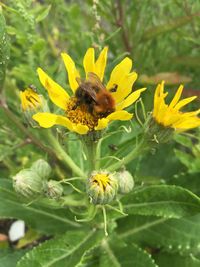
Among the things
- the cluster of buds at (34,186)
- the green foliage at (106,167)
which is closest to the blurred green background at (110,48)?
the green foliage at (106,167)

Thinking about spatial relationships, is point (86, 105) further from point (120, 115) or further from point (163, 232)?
point (163, 232)

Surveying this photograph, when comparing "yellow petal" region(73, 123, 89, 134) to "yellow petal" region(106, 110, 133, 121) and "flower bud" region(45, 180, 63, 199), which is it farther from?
"flower bud" region(45, 180, 63, 199)

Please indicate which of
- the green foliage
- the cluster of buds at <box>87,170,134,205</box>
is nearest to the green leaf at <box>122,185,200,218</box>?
the green foliage

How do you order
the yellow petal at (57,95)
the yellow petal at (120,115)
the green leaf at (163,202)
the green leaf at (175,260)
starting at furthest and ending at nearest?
1. the green leaf at (175,260)
2. the green leaf at (163,202)
3. the yellow petal at (57,95)
4. the yellow petal at (120,115)

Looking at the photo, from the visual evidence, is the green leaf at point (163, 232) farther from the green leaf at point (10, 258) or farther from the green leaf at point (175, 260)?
the green leaf at point (10, 258)

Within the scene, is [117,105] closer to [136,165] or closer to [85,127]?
[85,127]

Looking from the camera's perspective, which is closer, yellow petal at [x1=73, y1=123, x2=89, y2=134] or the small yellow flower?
yellow petal at [x1=73, y1=123, x2=89, y2=134]

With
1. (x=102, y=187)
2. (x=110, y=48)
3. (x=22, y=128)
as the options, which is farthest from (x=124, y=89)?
(x=110, y=48)
